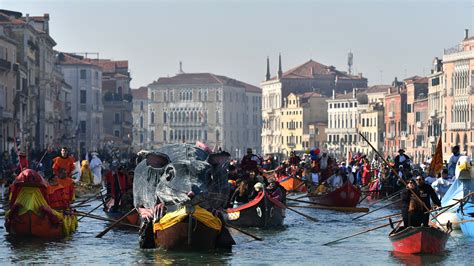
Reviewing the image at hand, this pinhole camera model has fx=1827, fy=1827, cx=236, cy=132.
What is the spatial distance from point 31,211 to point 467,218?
890 cm

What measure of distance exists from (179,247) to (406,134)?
474 feet

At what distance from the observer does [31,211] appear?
115ft

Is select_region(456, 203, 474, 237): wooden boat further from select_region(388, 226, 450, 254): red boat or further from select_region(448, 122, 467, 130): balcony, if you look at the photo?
select_region(448, 122, 467, 130): balcony

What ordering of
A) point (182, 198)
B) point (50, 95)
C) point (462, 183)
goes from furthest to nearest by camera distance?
point (50, 95) < point (462, 183) < point (182, 198)

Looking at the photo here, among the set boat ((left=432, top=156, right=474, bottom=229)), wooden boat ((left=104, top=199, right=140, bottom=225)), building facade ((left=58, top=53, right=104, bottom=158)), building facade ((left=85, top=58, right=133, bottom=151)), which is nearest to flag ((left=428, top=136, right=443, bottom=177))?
boat ((left=432, top=156, right=474, bottom=229))

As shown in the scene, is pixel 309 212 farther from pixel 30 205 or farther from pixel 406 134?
pixel 406 134

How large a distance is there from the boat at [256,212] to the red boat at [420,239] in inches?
270

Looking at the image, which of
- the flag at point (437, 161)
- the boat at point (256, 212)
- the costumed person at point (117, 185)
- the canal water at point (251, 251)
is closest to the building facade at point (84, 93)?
the flag at point (437, 161)

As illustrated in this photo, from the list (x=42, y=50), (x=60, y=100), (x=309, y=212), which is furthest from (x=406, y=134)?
(x=309, y=212)

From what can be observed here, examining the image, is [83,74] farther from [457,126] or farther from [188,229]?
[188,229]

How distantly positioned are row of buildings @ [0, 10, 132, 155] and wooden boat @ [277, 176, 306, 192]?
9.55 m

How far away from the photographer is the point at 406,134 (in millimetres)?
175625

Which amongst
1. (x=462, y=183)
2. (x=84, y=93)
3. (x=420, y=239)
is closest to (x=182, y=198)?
(x=420, y=239)

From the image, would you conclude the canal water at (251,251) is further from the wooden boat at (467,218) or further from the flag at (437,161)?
the flag at (437,161)
